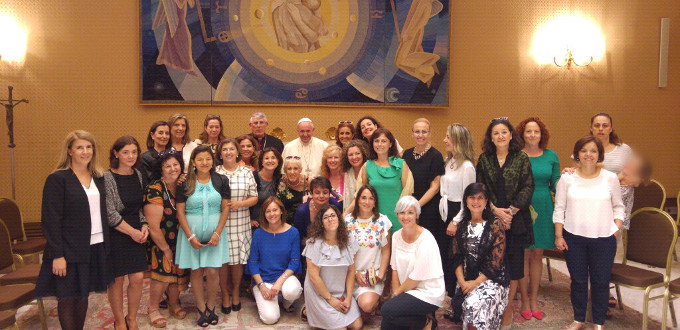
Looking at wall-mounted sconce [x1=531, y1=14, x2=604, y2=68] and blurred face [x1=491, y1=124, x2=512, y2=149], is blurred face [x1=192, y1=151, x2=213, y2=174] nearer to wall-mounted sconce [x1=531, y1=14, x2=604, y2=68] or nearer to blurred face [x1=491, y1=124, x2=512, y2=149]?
blurred face [x1=491, y1=124, x2=512, y2=149]

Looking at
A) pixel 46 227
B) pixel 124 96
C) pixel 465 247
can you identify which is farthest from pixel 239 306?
pixel 124 96

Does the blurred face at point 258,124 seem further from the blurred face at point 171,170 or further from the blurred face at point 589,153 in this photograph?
the blurred face at point 589,153

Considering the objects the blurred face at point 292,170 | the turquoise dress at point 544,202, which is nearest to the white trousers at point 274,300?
the blurred face at point 292,170

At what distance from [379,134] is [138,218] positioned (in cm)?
200

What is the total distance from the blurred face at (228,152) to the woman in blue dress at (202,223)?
0.17 meters

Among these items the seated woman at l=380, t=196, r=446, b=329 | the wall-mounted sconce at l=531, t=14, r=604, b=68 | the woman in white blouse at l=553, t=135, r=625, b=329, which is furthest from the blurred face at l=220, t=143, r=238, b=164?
the wall-mounted sconce at l=531, t=14, r=604, b=68

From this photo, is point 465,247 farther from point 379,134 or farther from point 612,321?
point 612,321

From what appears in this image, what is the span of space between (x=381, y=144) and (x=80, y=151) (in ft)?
7.35

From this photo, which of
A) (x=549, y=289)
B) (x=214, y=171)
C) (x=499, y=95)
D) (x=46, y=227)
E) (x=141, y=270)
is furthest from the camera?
(x=499, y=95)

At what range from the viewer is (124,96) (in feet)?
20.4

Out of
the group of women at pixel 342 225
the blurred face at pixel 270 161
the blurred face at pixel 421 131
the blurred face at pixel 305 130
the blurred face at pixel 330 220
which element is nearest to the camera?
the group of women at pixel 342 225

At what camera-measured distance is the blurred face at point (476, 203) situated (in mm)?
3740

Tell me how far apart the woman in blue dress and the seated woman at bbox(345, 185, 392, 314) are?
3.39 ft

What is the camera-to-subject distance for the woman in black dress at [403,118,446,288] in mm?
4242
